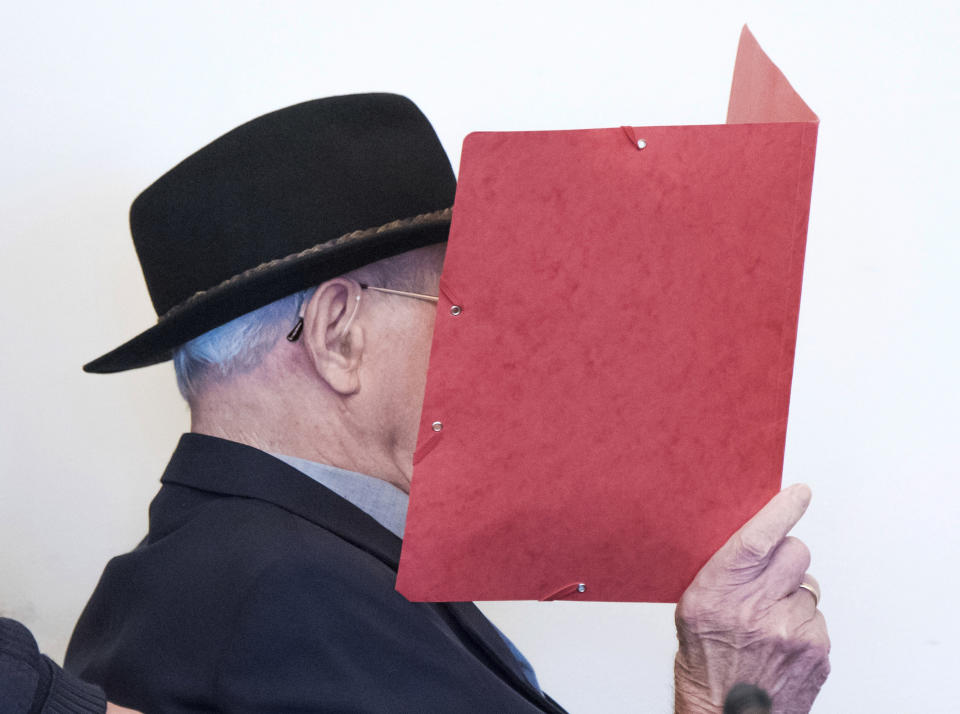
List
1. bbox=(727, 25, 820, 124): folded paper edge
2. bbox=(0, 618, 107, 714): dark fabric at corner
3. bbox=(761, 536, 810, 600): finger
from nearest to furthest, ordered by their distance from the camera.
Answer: bbox=(0, 618, 107, 714): dark fabric at corner < bbox=(727, 25, 820, 124): folded paper edge < bbox=(761, 536, 810, 600): finger

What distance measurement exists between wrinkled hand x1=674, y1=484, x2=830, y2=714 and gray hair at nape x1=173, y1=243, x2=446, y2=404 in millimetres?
429

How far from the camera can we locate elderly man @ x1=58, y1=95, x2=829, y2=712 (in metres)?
0.86

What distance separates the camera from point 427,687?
2.84 ft

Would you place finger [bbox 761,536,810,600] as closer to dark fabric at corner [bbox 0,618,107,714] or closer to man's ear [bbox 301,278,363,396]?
man's ear [bbox 301,278,363,396]

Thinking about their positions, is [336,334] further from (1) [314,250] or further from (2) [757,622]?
(2) [757,622]

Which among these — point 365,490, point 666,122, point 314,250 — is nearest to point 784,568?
point 365,490

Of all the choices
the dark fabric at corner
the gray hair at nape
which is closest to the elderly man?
the gray hair at nape

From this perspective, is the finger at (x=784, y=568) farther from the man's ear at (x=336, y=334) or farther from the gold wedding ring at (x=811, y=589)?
the man's ear at (x=336, y=334)

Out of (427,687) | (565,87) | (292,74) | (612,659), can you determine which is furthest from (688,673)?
(292,74)

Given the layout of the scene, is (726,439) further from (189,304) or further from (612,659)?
(612,659)

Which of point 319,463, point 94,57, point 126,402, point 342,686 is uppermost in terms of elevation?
point 94,57

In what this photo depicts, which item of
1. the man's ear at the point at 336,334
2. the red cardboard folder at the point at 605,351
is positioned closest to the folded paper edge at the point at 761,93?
the red cardboard folder at the point at 605,351

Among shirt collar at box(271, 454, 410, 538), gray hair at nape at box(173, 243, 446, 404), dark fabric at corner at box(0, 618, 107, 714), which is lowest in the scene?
dark fabric at corner at box(0, 618, 107, 714)

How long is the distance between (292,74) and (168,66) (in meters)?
0.22
